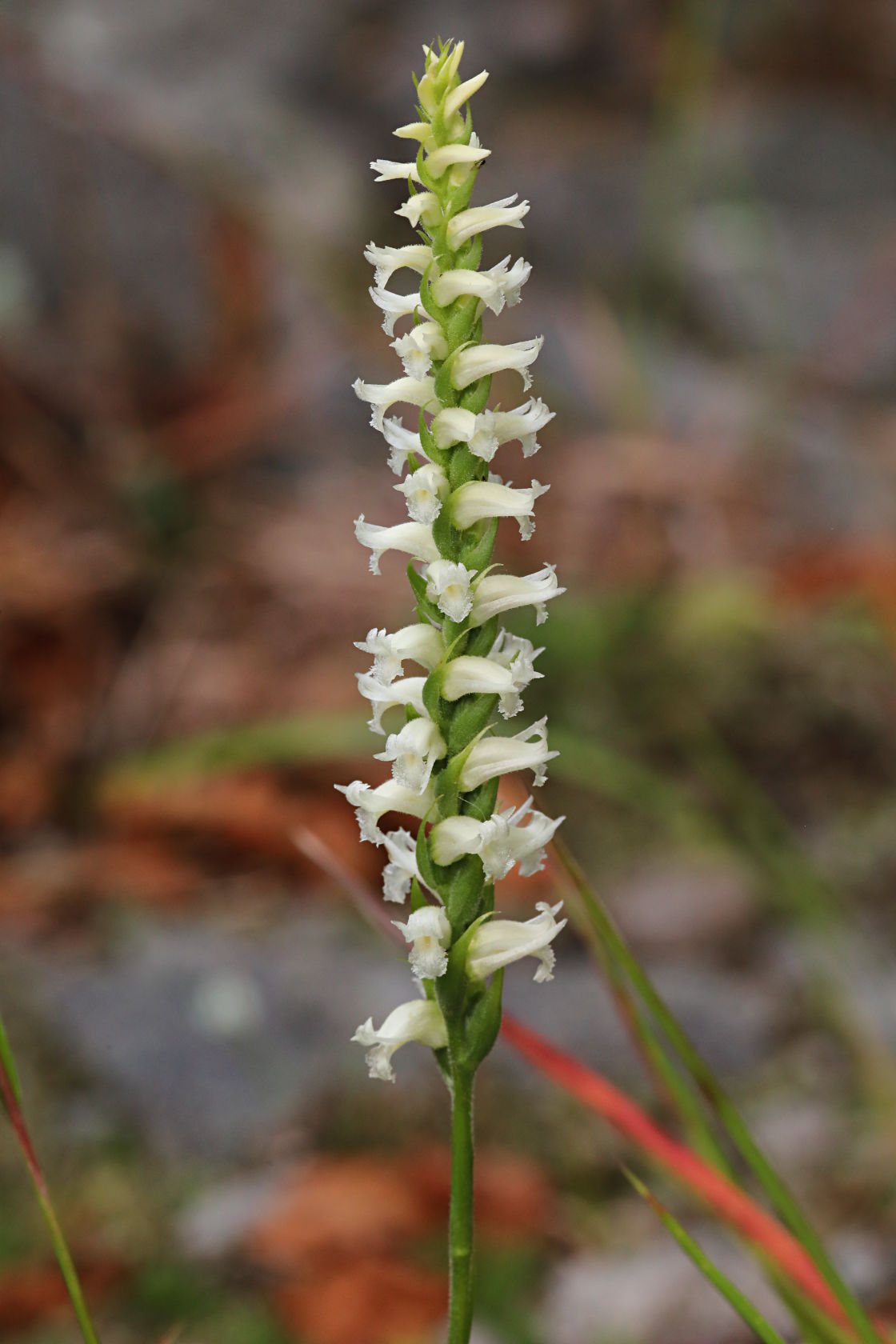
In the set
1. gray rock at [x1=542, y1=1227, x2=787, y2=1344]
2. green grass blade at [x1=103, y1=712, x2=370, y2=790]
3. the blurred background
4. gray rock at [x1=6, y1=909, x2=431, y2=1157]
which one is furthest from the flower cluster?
green grass blade at [x1=103, y1=712, x2=370, y2=790]

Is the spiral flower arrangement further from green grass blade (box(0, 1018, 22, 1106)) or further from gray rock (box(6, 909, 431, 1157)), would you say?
gray rock (box(6, 909, 431, 1157))

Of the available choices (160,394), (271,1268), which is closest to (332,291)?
(160,394)

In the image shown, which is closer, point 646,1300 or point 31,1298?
point 31,1298

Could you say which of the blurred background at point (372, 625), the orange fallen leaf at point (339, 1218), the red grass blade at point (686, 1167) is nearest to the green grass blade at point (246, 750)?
the blurred background at point (372, 625)

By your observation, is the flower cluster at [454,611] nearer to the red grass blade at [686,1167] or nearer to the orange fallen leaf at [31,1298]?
the red grass blade at [686,1167]

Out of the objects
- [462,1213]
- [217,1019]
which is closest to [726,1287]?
[462,1213]

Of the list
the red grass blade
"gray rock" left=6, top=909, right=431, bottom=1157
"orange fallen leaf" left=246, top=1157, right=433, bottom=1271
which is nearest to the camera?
the red grass blade

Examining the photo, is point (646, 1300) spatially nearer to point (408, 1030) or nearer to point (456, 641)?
point (408, 1030)
